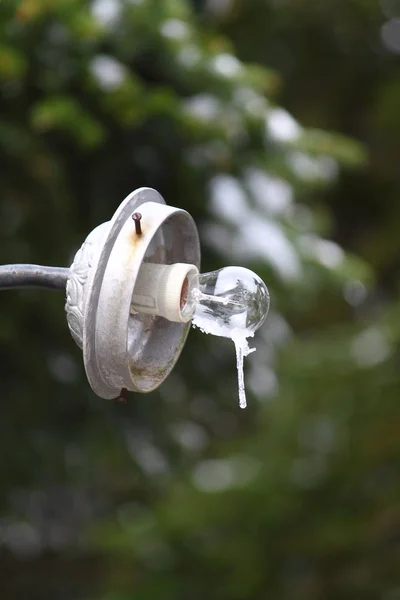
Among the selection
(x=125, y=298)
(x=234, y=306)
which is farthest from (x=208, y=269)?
(x=125, y=298)

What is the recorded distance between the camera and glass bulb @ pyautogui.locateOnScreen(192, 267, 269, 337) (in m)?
0.98

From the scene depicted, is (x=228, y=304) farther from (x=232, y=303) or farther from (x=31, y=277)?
(x=31, y=277)

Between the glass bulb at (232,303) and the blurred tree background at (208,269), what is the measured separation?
29.8 inches

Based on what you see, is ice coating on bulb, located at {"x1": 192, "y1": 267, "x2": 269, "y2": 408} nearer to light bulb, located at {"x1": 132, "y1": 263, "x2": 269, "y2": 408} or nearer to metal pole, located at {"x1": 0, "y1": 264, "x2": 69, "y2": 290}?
light bulb, located at {"x1": 132, "y1": 263, "x2": 269, "y2": 408}

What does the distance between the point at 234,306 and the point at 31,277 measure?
0.24 m

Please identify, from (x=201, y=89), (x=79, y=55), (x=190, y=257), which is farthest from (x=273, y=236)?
(x=190, y=257)

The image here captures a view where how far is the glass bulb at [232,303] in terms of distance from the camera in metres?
0.98

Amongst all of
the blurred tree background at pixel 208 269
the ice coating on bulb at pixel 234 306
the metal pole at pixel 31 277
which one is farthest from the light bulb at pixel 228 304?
the blurred tree background at pixel 208 269

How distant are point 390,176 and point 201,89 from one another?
1.90m

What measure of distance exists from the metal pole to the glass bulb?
164 mm

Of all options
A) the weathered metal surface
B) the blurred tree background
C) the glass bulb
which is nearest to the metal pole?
the weathered metal surface

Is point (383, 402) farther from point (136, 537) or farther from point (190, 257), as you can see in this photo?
point (190, 257)

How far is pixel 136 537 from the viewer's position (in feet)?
10.3

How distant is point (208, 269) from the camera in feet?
6.64
